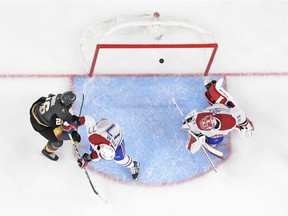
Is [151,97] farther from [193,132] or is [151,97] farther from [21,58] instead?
[21,58]

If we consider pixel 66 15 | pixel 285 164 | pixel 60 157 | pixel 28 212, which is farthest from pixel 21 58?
pixel 285 164

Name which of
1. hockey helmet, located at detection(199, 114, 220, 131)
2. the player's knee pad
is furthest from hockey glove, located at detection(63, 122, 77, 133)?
the player's knee pad

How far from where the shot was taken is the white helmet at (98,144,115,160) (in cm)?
399

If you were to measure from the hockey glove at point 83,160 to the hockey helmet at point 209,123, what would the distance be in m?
0.92

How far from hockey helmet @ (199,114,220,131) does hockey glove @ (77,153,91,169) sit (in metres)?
0.92

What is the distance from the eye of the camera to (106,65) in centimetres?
502

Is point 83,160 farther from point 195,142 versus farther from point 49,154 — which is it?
point 195,142

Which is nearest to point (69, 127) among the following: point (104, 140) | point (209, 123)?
point (104, 140)

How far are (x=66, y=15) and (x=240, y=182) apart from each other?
2238 mm

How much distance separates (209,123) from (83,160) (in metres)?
1.03

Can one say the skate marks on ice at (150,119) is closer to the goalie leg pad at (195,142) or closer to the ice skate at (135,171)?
the ice skate at (135,171)

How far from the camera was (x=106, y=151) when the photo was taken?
4.00 meters

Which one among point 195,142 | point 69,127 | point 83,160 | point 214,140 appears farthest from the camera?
point 214,140

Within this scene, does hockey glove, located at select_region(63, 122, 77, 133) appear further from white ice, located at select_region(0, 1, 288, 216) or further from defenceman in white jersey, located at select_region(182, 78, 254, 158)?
defenceman in white jersey, located at select_region(182, 78, 254, 158)
